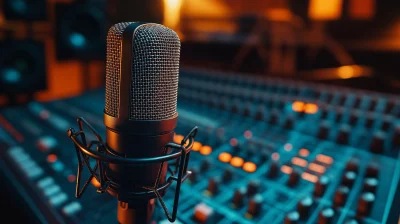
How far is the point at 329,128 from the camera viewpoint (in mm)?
816

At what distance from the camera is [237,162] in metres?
0.75

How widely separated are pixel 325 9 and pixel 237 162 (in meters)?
2.82

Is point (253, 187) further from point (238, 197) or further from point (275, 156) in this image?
point (275, 156)

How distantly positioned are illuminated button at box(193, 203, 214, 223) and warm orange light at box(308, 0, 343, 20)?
2.72m

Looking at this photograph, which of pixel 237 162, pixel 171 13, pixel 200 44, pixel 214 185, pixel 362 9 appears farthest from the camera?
pixel 362 9

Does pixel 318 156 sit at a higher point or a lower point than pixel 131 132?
lower

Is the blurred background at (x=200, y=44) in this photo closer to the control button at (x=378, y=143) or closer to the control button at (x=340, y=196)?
the control button at (x=378, y=143)

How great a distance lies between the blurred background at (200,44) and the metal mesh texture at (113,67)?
516 millimetres

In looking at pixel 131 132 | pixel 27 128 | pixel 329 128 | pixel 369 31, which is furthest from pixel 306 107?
pixel 369 31

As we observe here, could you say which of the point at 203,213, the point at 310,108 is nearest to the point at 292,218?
the point at 203,213

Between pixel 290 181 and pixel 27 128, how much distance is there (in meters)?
0.84

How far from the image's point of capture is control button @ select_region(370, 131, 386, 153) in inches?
28.6

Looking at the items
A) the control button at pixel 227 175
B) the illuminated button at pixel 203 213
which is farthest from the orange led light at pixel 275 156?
the illuminated button at pixel 203 213

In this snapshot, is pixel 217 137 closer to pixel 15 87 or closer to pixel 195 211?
pixel 195 211
